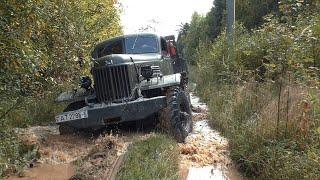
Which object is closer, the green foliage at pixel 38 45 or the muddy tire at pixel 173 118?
the green foliage at pixel 38 45

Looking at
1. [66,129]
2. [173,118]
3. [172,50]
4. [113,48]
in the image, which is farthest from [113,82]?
[172,50]

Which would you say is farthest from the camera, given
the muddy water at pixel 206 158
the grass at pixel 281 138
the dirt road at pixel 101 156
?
the muddy water at pixel 206 158

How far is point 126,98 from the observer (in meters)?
8.61

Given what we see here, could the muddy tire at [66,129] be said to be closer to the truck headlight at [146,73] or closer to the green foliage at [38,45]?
the green foliage at [38,45]

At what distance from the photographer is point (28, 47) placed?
5.76m

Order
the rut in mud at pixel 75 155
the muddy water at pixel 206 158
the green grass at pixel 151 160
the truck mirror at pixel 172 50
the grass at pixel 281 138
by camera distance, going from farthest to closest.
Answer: the truck mirror at pixel 172 50
the muddy water at pixel 206 158
the rut in mud at pixel 75 155
the green grass at pixel 151 160
the grass at pixel 281 138

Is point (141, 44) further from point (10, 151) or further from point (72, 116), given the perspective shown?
point (10, 151)

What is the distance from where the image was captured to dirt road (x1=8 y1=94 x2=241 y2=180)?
6590 millimetres

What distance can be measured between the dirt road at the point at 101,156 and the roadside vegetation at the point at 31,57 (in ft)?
1.29

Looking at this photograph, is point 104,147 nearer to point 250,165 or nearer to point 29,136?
point 29,136

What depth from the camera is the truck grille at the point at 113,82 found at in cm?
860

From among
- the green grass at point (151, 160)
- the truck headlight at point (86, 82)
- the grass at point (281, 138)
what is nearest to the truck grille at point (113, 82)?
the truck headlight at point (86, 82)

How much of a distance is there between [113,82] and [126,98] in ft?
1.18

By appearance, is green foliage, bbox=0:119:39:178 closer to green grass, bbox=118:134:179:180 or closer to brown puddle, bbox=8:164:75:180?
brown puddle, bbox=8:164:75:180
